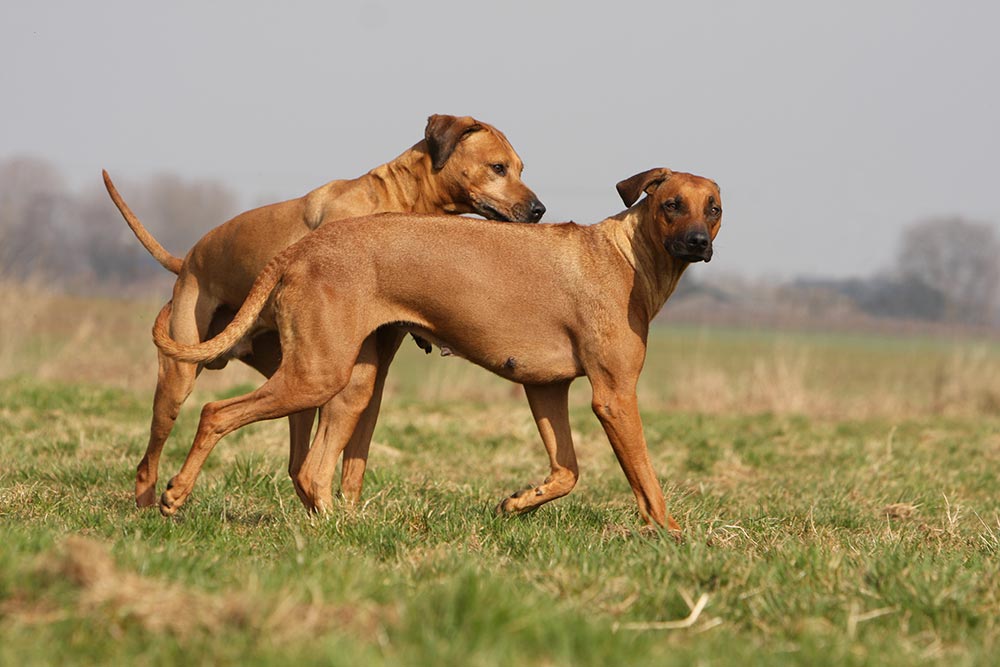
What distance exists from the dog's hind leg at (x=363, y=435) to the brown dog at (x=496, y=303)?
1.38 ft

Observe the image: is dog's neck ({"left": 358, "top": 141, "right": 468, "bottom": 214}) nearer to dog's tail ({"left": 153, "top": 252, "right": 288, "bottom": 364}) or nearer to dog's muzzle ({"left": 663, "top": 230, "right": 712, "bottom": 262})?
dog's tail ({"left": 153, "top": 252, "right": 288, "bottom": 364})

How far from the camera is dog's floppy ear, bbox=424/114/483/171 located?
6148 millimetres

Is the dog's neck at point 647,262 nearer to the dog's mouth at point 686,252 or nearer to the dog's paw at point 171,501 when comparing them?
the dog's mouth at point 686,252

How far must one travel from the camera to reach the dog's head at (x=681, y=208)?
527cm

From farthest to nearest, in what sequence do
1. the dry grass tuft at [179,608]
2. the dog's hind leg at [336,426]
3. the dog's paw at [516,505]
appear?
the dog's hind leg at [336,426] < the dog's paw at [516,505] < the dry grass tuft at [179,608]

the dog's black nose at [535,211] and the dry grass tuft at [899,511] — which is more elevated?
the dog's black nose at [535,211]

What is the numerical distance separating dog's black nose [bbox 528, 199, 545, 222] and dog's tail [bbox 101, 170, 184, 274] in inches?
78.0

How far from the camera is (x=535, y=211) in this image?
6.23 m

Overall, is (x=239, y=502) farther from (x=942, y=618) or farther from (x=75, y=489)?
(x=942, y=618)

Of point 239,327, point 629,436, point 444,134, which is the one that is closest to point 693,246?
point 629,436

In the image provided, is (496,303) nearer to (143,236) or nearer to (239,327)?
(239,327)

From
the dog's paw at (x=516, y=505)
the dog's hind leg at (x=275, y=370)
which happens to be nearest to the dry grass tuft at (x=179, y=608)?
the dog's paw at (x=516, y=505)

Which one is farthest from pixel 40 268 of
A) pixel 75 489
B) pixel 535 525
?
pixel 535 525

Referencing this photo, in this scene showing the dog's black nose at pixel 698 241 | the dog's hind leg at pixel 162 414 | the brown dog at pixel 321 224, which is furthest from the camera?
the dog's hind leg at pixel 162 414
